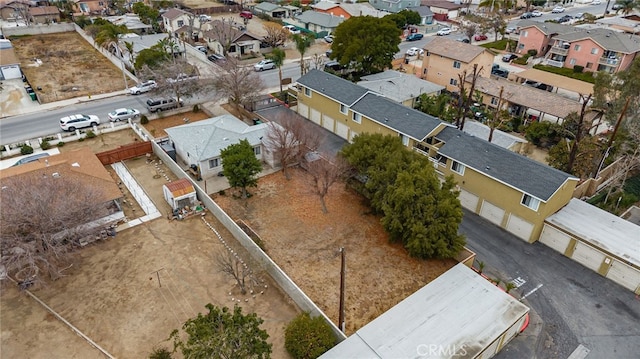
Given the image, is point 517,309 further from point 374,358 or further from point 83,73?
point 83,73

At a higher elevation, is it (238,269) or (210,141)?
(210,141)

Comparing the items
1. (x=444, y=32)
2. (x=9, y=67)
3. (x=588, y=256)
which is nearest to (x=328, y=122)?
(x=588, y=256)

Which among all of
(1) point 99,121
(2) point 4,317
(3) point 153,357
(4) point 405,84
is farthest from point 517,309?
(1) point 99,121

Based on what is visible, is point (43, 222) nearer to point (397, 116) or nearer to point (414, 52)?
A: point (397, 116)

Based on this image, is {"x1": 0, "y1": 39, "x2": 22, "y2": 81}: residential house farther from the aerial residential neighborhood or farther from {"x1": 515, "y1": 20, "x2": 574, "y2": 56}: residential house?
{"x1": 515, "y1": 20, "x2": 574, "y2": 56}: residential house

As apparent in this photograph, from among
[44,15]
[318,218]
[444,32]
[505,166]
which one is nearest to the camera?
[505,166]

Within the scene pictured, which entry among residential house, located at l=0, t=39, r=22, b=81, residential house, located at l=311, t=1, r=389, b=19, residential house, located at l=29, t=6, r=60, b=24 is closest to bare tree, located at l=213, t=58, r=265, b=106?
residential house, located at l=0, t=39, r=22, b=81
